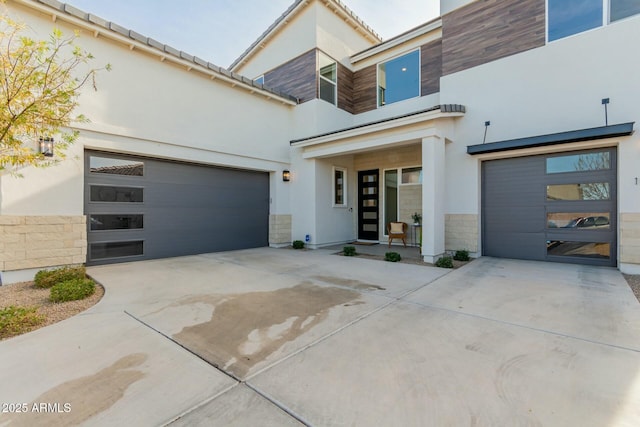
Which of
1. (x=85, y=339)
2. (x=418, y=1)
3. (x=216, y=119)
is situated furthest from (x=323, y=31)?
(x=85, y=339)

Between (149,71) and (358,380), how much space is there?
7793 millimetres

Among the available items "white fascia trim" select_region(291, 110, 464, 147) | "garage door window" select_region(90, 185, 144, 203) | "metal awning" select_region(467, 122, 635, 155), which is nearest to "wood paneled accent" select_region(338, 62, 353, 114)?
"white fascia trim" select_region(291, 110, 464, 147)

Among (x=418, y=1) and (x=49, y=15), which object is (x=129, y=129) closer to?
(x=49, y=15)

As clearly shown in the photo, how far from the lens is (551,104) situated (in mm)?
6320

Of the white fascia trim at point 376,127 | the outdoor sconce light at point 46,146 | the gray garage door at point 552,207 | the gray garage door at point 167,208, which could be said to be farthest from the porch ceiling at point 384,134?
the outdoor sconce light at point 46,146

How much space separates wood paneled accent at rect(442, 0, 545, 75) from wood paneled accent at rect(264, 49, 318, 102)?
4122mm

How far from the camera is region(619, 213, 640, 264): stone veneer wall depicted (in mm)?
5379

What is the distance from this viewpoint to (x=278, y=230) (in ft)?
30.7

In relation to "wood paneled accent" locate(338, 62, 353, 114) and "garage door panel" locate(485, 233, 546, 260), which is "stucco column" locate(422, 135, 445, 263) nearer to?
"garage door panel" locate(485, 233, 546, 260)

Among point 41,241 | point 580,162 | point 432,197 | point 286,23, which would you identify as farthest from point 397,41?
point 41,241

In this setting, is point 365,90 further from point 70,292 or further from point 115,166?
point 70,292

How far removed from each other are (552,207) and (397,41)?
699cm

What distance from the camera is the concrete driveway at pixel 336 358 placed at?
6.15 ft

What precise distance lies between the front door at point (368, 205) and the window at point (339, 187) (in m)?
0.76
